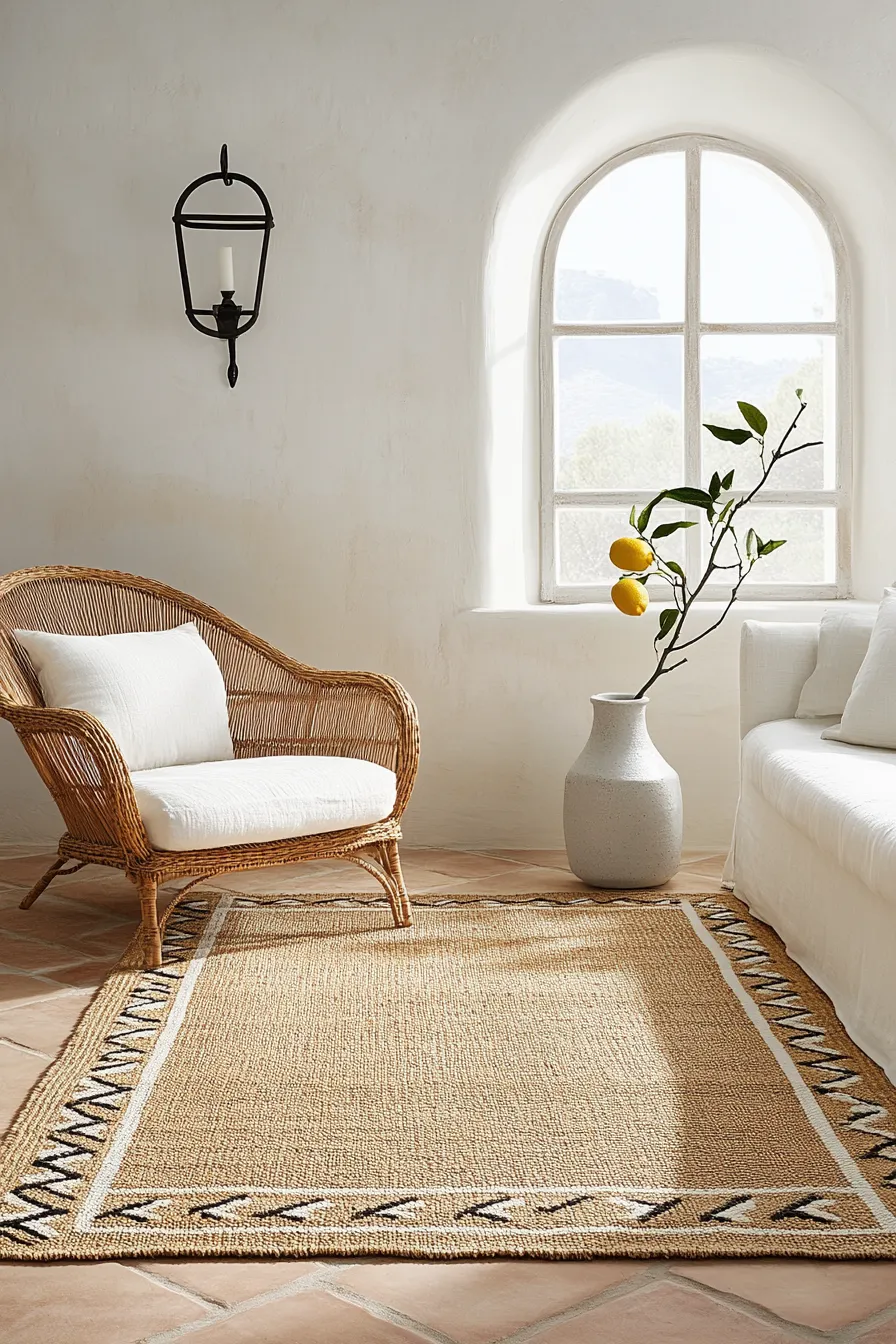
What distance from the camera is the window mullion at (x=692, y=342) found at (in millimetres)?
4352

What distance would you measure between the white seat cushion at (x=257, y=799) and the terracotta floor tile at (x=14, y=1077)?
1.89 feet

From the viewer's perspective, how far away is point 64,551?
416 centimetres

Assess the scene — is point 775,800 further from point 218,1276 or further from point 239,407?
point 239,407

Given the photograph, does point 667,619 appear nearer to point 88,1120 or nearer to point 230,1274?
point 88,1120

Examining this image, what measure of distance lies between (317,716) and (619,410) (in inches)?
61.3

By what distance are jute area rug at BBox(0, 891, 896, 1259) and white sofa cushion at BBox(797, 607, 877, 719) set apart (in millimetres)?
662

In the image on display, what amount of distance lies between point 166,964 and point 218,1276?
1.30 metres

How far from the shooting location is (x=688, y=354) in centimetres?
439

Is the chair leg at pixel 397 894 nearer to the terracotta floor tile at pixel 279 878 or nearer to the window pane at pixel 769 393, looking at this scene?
the terracotta floor tile at pixel 279 878

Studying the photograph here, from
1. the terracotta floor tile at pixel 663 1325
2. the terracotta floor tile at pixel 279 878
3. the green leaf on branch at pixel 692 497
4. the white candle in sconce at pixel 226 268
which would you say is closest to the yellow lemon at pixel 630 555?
the green leaf on branch at pixel 692 497

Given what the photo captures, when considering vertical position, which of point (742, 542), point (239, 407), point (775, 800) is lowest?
point (775, 800)

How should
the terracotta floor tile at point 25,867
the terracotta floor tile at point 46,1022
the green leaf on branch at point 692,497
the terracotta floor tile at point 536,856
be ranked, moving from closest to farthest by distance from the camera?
the terracotta floor tile at point 46,1022 → the green leaf on branch at point 692,497 → the terracotta floor tile at point 25,867 → the terracotta floor tile at point 536,856

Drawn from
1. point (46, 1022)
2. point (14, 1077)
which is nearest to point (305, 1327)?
point (14, 1077)

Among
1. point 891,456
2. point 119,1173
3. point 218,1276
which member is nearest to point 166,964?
point 119,1173
